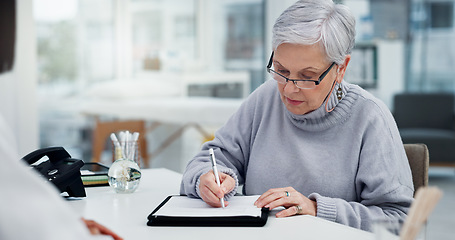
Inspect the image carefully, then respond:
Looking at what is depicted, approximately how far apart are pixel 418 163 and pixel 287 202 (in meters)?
0.49

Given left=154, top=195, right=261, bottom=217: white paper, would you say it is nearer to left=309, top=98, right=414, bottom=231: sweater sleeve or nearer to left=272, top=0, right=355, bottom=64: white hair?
left=309, top=98, right=414, bottom=231: sweater sleeve

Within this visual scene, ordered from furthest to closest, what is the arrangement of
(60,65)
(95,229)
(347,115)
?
1. (60,65)
2. (347,115)
3. (95,229)

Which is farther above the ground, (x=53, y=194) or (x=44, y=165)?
(x=53, y=194)

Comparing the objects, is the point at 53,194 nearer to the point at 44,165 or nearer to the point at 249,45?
the point at 44,165

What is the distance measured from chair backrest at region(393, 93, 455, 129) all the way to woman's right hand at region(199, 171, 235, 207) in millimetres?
5056

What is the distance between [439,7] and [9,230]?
8034 millimetres

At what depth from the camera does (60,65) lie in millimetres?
5176

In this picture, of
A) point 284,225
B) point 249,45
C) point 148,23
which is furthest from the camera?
point 249,45

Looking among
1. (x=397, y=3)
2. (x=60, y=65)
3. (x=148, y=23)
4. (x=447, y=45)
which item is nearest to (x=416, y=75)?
(x=447, y=45)

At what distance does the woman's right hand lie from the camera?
1477mm

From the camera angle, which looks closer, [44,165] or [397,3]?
[44,165]

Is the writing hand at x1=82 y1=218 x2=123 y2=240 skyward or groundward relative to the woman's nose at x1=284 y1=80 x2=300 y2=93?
groundward

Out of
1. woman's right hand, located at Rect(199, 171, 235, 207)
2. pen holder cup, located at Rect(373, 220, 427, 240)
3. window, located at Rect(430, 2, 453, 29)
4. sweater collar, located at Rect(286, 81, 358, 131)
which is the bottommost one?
woman's right hand, located at Rect(199, 171, 235, 207)

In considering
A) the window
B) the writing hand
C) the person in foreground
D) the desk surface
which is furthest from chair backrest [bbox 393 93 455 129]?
the person in foreground
